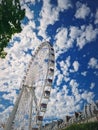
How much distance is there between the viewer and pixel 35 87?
1887 inches

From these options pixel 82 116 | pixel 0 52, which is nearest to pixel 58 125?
pixel 82 116

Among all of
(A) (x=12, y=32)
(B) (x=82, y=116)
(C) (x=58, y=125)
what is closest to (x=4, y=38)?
(A) (x=12, y=32)

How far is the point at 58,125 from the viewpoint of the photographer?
11556 cm

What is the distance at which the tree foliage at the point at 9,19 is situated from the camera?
1794 centimetres

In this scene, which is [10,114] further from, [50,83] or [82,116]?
[82,116]

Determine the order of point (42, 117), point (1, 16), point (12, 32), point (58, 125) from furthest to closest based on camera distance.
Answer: point (58, 125), point (42, 117), point (12, 32), point (1, 16)

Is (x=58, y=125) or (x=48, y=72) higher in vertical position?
(x=58, y=125)

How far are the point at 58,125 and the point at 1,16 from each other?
10242 centimetres

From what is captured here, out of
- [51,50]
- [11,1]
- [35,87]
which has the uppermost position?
[51,50]

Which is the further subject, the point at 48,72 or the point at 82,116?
the point at 82,116

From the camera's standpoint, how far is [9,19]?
59.6 feet

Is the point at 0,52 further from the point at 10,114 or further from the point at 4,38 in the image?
the point at 10,114

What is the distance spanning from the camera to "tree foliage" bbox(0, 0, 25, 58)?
1794cm

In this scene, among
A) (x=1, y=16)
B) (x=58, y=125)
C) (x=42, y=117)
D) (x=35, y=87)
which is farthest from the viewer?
(x=58, y=125)
